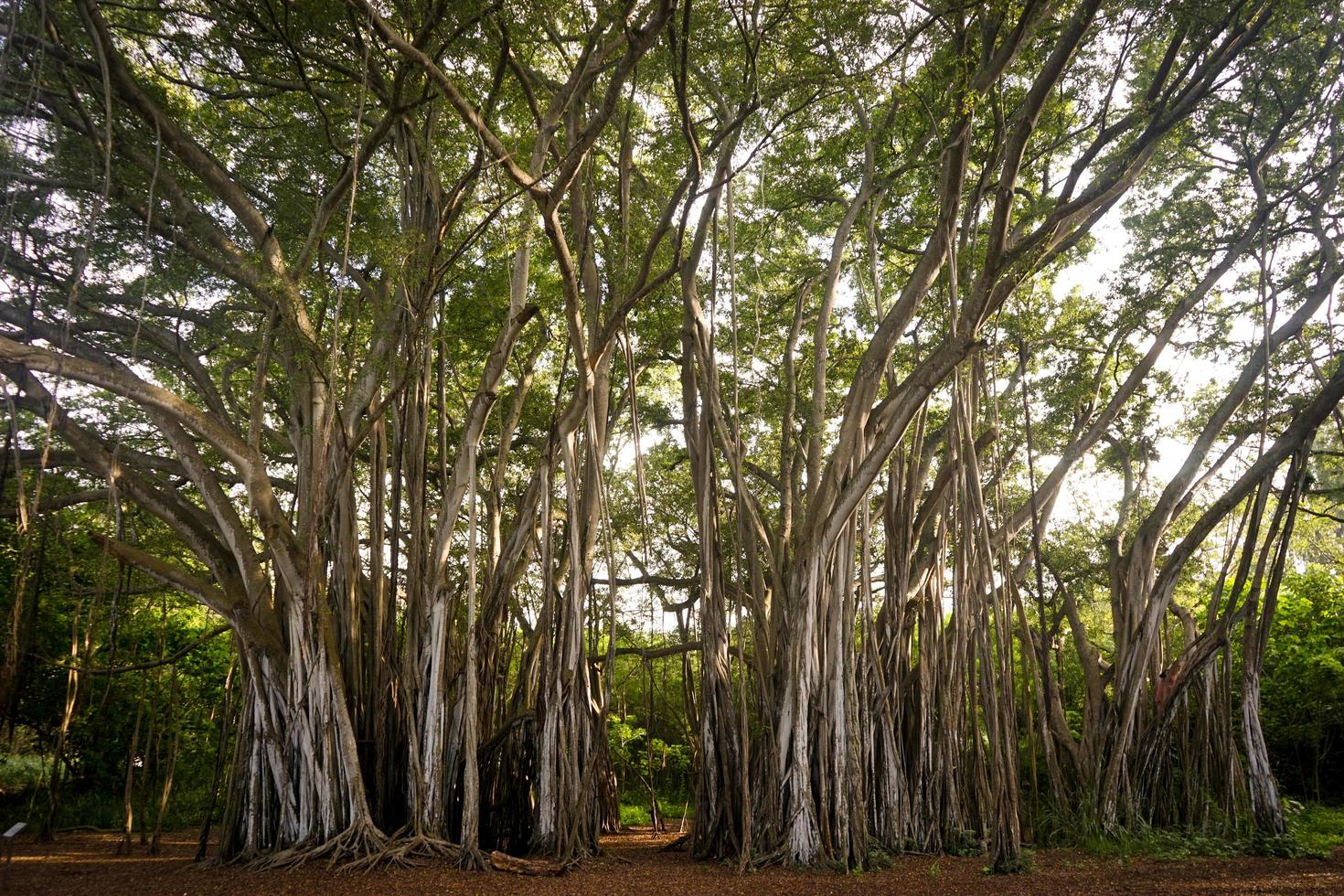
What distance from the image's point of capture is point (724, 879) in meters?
4.57

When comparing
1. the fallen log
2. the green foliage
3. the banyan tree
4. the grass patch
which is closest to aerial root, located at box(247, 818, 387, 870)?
the banyan tree

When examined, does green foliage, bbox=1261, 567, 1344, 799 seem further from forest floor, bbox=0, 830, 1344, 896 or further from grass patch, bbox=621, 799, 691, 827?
grass patch, bbox=621, 799, 691, 827

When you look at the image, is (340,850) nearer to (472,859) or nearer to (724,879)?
(472,859)

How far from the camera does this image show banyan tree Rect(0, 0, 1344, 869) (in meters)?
4.50

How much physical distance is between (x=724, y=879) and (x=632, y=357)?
303 centimetres

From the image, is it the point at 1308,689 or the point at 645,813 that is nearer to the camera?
the point at 1308,689

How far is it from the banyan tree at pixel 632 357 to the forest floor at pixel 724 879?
0.24m

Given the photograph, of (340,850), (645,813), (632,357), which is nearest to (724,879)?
(340,850)

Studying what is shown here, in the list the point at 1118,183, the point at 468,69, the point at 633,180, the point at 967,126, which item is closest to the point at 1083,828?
the point at 1118,183

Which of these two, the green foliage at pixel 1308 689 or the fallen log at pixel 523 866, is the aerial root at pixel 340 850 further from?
the green foliage at pixel 1308 689

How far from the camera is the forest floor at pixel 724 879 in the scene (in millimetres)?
4109

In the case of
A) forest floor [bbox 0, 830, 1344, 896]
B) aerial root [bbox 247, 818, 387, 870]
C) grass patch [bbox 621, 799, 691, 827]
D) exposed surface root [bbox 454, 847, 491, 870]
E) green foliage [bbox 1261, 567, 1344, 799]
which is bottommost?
grass patch [bbox 621, 799, 691, 827]

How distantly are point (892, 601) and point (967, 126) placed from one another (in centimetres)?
291

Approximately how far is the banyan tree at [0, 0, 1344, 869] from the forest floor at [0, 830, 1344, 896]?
0.78 feet
